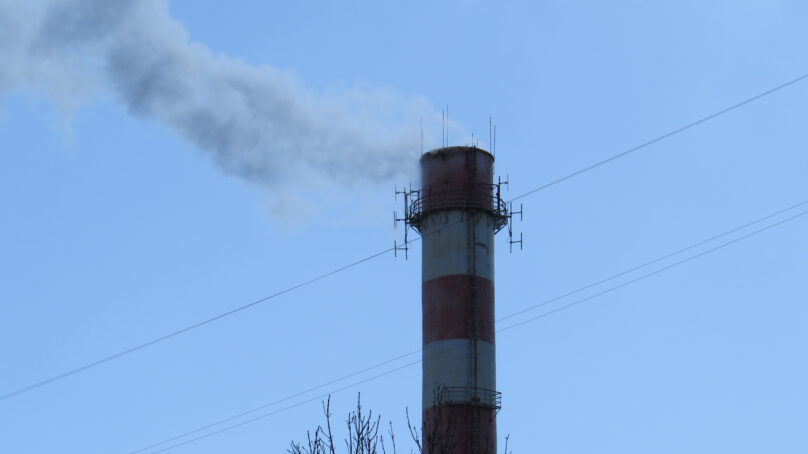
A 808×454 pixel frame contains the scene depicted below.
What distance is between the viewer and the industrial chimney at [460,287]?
46969 millimetres

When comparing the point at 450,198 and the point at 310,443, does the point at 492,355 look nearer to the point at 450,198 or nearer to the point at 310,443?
the point at 450,198

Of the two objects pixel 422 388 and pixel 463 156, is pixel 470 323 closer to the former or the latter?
pixel 422 388

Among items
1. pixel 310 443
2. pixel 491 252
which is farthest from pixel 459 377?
pixel 310 443

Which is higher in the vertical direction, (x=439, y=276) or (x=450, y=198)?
(x=450, y=198)

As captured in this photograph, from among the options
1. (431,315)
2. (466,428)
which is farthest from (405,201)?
(466,428)

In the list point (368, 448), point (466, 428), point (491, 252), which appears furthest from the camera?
point (491, 252)

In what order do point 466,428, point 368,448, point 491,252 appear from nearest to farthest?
point 368,448
point 466,428
point 491,252

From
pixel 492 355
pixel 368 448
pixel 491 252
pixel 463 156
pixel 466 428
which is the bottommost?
pixel 368 448

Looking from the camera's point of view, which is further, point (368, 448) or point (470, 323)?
point (470, 323)

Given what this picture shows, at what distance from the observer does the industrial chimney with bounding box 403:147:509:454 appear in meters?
Result: 47.0

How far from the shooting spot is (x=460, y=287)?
48.2 m

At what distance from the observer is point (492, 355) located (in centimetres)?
4828

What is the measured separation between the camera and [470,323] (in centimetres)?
4769

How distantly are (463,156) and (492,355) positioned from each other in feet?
27.0
